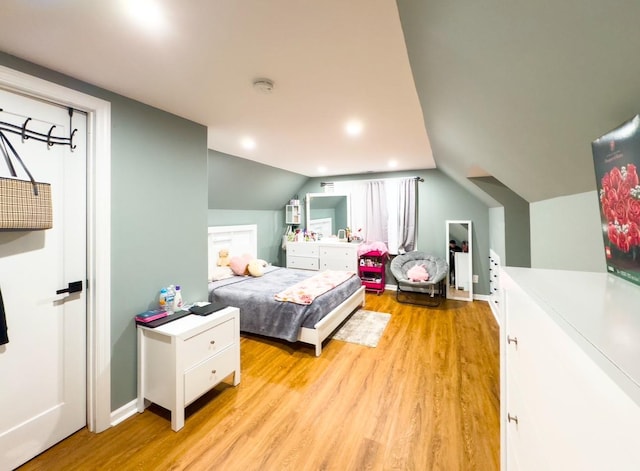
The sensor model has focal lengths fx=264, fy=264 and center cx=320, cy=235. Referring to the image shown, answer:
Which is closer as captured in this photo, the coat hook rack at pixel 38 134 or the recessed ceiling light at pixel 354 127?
the coat hook rack at pixel 38 134

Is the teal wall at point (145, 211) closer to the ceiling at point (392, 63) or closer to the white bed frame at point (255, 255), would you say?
the ceiling at point (392, 63)

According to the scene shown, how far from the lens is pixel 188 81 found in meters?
1.69

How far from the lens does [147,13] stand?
3.67 feet

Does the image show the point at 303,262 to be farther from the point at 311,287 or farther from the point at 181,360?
the point at 181,360

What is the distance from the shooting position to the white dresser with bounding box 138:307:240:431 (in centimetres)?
179

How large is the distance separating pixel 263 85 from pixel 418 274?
3.67 m

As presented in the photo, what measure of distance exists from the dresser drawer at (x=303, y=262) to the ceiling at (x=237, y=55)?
10.1ft

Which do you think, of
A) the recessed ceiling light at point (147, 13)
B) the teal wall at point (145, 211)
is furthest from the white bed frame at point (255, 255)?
the recessed ceiling light at point (147, 13)

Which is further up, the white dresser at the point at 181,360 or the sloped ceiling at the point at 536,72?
the sloped ceiling at the point at 536,72

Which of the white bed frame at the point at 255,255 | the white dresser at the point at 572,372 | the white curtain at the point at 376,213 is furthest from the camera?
the white curtain at the point at 376,213

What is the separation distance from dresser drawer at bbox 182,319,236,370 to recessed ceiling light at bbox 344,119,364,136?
2.05 meters

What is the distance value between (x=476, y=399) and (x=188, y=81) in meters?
3.08

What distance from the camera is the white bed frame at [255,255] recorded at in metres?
2.77

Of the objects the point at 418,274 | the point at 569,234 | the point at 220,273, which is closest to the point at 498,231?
the point at 418,274
